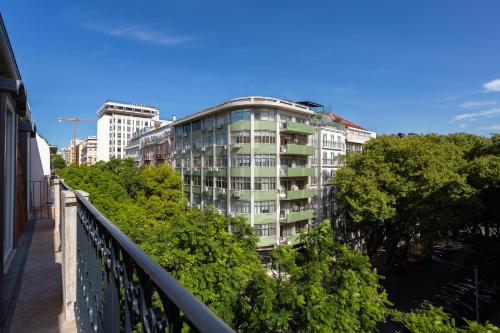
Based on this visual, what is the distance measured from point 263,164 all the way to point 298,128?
182 inches

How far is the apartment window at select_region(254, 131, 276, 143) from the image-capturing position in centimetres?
2441

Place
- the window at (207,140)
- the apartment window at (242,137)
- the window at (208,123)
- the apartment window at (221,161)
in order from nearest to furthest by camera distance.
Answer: the apartment window at (242,137), the apartment window at (221,161), the window at (208,123), the window at (207,140)

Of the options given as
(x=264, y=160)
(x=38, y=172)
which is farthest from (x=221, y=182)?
(x=38, y=172)

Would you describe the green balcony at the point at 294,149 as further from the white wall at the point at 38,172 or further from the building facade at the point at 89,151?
the building facade at the point at 89,151

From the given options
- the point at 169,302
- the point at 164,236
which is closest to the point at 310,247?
the point at 164,236

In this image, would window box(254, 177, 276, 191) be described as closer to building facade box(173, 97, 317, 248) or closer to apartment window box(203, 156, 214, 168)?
building facade box(173, 97, 317, 248)

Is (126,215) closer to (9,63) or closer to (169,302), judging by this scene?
(9,63)

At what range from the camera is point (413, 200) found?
19.9 m

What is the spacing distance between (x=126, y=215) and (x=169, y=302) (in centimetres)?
1637

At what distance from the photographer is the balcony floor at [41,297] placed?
3.65 meters

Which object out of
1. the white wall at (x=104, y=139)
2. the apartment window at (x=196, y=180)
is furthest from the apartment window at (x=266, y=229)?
the white wall at (x=104, y=139)

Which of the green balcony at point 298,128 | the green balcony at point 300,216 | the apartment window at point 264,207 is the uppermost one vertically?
the green balcony at point 298,128

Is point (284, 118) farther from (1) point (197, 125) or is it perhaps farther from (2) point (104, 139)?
(2) point (104, 139)

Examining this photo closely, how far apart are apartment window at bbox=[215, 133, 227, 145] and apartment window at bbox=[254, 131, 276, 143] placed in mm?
3249
